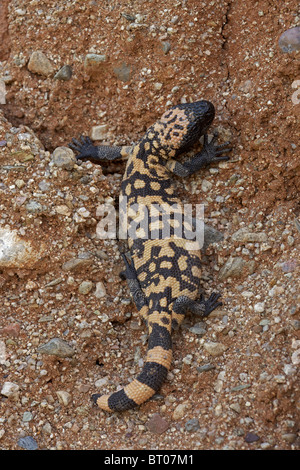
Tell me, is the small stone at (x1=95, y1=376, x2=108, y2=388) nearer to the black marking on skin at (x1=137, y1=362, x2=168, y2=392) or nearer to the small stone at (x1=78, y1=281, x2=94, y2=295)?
the black marking on skin at (x1=137, y1=362, x2=168, y2=392)

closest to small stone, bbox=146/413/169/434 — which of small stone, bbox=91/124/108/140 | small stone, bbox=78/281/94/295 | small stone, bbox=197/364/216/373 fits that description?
small stone, bbox=197/364/216/373

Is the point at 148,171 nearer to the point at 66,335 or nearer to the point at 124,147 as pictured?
the point at 124,147

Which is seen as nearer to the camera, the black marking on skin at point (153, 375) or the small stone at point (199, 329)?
the black marking on skin at point (153, 375)

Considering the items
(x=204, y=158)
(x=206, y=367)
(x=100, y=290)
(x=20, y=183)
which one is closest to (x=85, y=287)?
(x=100, y=290)

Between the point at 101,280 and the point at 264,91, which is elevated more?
the point at 264,91

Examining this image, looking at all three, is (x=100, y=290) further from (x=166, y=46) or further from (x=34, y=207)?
(x=166, y=46)

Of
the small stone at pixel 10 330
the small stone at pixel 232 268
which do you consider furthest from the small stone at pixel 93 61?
the small stone at pixel 10 330

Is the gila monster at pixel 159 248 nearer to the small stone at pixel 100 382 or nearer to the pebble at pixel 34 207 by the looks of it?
the small stone at pixel 100 382

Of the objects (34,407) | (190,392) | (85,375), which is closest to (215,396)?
(190,392)
